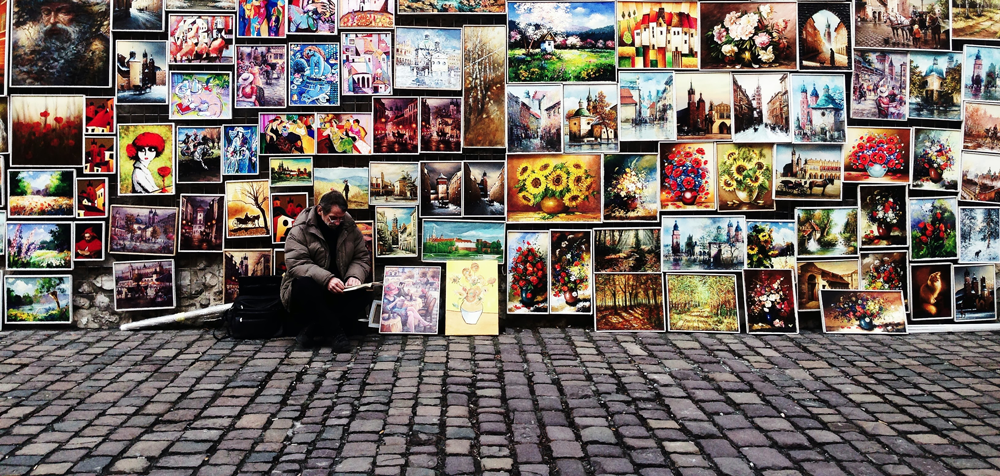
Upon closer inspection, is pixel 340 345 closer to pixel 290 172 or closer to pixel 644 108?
pixel 290 172

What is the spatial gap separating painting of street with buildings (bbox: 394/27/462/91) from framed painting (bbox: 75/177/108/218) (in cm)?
300

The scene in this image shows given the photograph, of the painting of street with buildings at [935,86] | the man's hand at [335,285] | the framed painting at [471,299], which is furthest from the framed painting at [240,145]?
the painting of street with buildings at [935,86]

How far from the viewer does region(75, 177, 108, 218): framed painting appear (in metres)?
6.97

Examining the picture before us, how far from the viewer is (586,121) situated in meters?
7.03

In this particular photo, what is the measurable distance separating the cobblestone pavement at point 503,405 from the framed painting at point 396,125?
184 centimetres

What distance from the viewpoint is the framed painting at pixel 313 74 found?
22.8 feet

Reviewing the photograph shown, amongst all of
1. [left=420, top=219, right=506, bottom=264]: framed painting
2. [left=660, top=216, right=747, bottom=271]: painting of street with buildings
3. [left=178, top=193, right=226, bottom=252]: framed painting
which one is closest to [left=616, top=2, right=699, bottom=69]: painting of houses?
[left=660, top=216, right=747, bottom=271]: painting of street with buildings

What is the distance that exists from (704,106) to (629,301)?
2.03m

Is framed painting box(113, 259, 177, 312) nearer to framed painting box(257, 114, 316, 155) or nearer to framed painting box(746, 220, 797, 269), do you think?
framed painting box(257, 114, 316, 155)

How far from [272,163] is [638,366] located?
12.9ft

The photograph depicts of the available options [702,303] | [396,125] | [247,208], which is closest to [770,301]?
[702,303]

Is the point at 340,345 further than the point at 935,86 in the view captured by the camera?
No

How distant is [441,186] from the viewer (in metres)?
7.05

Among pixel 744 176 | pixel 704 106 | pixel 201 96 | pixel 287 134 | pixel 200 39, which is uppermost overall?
pixel 200 39
